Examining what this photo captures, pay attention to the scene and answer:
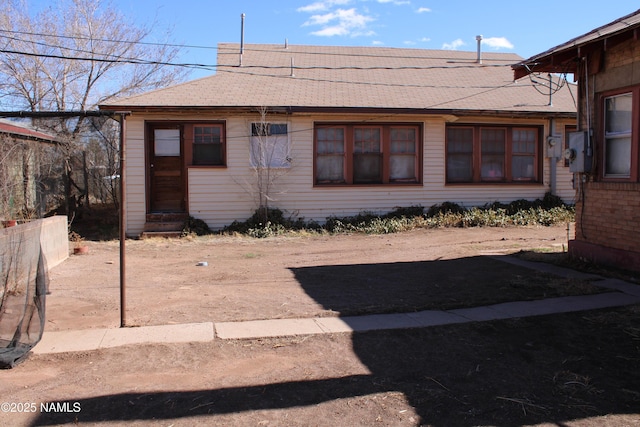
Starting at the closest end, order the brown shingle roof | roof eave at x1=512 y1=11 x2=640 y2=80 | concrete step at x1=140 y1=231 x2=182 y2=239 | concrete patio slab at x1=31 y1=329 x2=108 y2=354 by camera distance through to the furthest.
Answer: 1. concrete patio slab at x1=31 y1=329 x2=108 y2=354
2. roof eave at x1=512 y1=11 x2=640 y2=80
3. concrete step at x1=140 y1=231 x2=182 y2=239
4. the brown shingle roof

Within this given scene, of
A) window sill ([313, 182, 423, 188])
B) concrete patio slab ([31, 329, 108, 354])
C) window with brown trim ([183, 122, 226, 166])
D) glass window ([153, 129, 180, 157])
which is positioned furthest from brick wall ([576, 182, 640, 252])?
glass window ([153, 129, 180, 157])

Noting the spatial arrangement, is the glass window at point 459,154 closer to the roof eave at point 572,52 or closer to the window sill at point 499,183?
the window sill at point 499,183

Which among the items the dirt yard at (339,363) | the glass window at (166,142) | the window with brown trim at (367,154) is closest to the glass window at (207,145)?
the glass window at (166,142)

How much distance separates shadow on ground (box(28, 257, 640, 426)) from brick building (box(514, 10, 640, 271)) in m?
2.57

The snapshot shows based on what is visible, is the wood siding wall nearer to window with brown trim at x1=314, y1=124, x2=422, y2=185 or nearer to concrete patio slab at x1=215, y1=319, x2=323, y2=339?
window with brown trim at x1=314, y1=124, x2=422, y2=185

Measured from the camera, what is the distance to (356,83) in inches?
663

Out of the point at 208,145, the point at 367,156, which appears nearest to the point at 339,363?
the point at 208,145

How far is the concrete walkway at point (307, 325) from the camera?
5.44m

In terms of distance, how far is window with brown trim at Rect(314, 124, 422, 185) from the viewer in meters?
15.1

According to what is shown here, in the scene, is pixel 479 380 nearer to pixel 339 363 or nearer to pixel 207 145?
pixel 339 363

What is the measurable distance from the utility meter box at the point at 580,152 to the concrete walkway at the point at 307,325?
2.74 m

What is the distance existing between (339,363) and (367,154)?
1110 centimetres

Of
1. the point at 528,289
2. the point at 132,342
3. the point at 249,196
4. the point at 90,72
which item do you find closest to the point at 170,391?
the point at 132,342

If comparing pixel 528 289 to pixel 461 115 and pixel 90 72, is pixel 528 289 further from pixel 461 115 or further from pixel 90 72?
pixel 90 72
